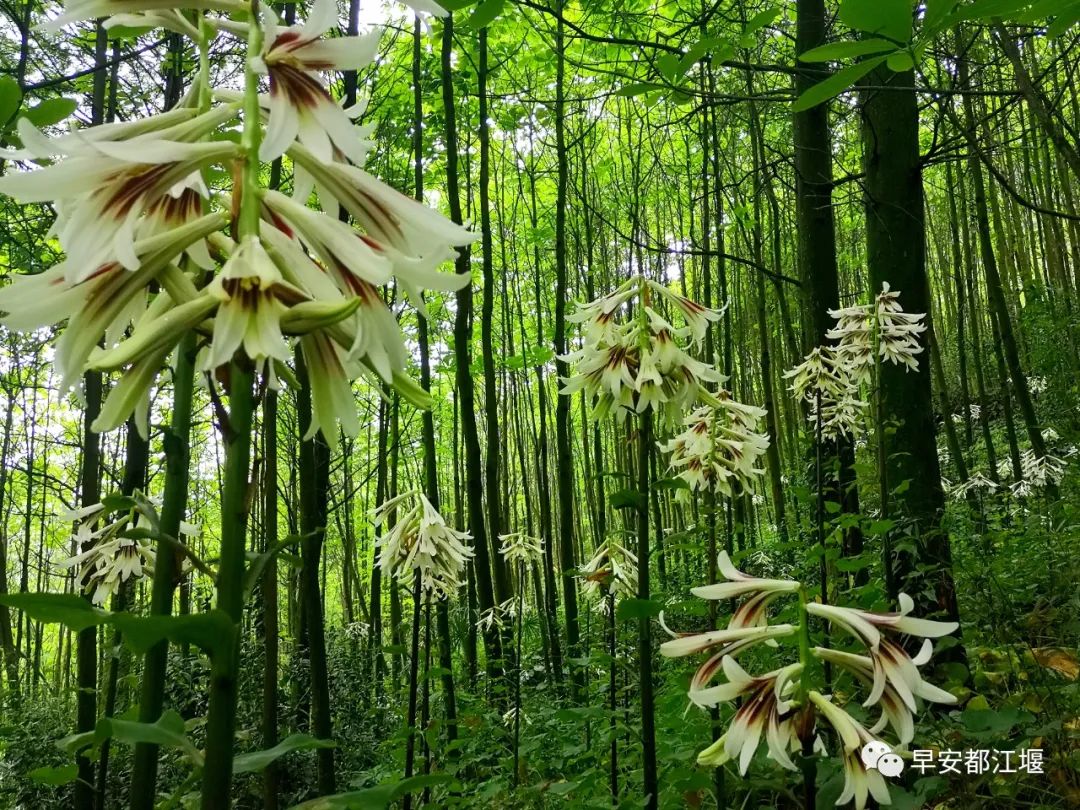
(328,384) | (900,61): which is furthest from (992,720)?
(328,384)

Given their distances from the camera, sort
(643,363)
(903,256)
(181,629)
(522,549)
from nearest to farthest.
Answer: (181,629), (643,363), (903,256), (522,549)

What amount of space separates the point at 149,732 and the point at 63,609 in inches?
4.8

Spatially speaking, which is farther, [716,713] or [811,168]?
[811,168]

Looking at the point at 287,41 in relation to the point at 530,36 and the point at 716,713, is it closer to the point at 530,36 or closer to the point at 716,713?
the point at 716,713

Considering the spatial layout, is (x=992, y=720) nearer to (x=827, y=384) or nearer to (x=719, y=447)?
(x=719, y=447)

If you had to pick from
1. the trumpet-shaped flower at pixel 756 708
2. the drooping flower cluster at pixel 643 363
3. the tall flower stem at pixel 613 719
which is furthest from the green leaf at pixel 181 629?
the tall flower stem at pixel 613 719

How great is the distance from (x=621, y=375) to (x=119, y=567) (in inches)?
69.8

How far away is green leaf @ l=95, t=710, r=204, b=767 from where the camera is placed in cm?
58

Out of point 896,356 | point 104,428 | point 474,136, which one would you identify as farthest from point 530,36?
point 104,428

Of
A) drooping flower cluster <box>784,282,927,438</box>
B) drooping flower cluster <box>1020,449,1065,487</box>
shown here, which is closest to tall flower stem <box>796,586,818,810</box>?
drooping flower cluster <box>784,282,927,438</box>

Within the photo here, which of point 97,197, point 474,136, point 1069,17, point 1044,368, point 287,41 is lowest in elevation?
point 97,197

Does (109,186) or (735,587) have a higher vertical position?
(109,186)

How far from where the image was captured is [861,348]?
137 inches

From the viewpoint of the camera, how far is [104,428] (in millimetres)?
719
